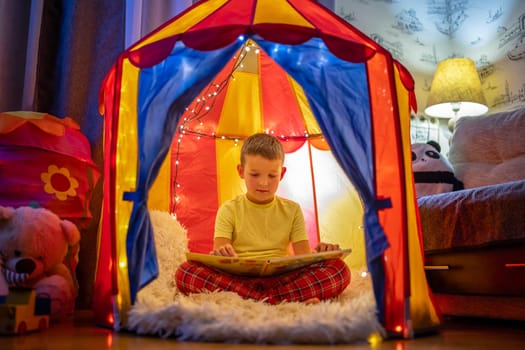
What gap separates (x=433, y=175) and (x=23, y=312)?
174 centimetres

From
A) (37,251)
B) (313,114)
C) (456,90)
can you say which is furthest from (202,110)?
(456,90)

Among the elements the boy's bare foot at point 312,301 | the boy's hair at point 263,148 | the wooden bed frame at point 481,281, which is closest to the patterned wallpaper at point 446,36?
the boy's hair at point 263,148

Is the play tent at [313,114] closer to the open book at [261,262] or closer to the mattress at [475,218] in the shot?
the open book at [261,262]

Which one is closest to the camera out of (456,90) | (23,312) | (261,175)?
(23,312)

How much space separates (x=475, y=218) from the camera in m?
1.70

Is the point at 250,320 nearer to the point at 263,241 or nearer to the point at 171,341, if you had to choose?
the point at 171,341

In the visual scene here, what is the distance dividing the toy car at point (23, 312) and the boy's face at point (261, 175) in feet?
2.60

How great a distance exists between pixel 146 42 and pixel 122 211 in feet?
1.70

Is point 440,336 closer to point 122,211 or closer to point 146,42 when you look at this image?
point 122,211

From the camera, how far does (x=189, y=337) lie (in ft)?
4.02

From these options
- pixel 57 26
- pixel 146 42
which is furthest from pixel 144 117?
pixel 57 26

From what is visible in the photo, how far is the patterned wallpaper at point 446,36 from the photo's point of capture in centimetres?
294

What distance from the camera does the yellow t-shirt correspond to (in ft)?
6.18

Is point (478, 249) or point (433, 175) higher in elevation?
point (433, 175)
